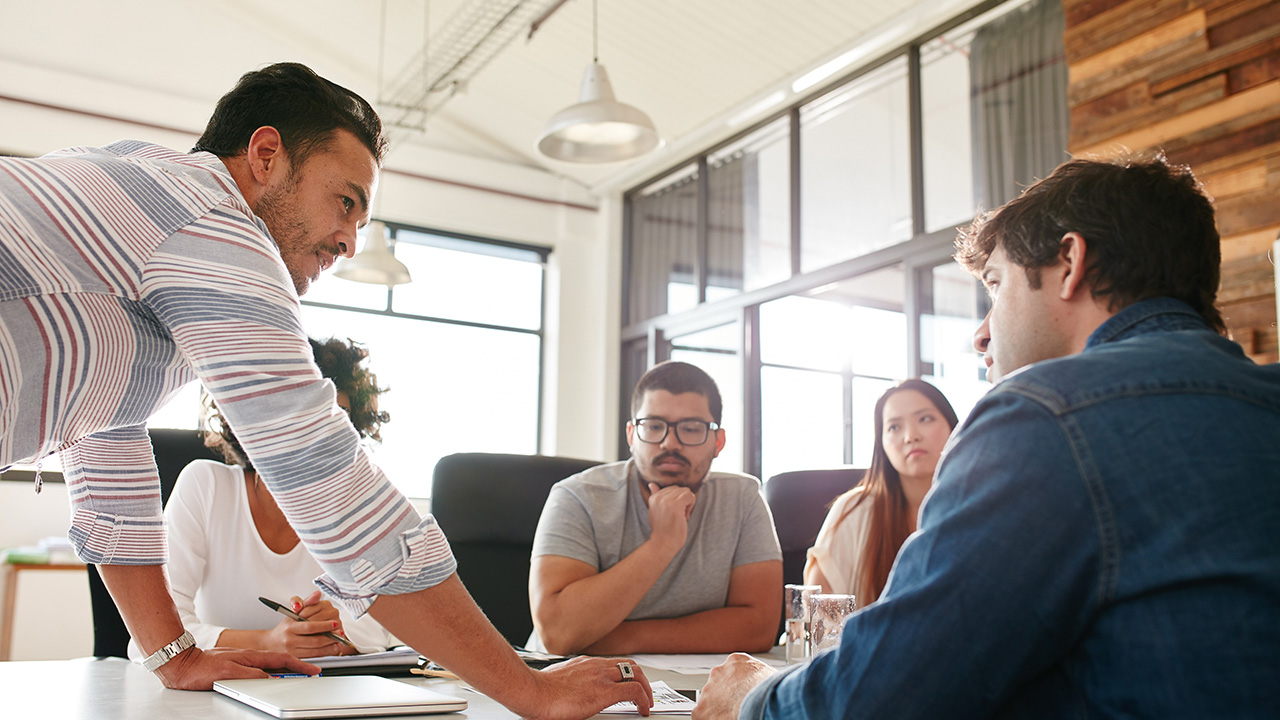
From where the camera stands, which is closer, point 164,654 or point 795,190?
point 164,654

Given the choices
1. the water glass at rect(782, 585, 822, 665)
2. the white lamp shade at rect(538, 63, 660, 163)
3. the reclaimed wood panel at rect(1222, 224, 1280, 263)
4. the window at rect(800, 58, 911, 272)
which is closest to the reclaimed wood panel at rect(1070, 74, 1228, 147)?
the reclaimed wood panel at rect(1222, 224, 1280, 263)

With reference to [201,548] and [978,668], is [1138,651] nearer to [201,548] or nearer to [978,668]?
[978,668]

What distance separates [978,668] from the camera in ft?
2.21

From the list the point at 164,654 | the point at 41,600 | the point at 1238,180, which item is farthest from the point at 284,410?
the point at 41,600

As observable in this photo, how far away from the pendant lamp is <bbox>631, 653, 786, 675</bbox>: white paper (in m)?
2.02

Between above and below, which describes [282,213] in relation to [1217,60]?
below

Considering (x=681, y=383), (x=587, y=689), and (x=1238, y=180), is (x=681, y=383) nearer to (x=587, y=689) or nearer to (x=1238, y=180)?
(x=587, y=689)

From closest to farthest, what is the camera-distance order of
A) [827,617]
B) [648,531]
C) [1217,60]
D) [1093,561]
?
[1093,561] < [827,617] < [648,531] < [1217,60]

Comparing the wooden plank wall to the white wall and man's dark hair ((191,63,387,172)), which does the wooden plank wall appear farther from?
the white wall

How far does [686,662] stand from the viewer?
1602 millimetres

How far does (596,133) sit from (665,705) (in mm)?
2666

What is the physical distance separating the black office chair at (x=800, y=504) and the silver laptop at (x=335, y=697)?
5.36ft

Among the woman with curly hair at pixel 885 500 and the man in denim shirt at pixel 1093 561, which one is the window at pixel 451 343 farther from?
the man in denim shirt at pixel 1093 561

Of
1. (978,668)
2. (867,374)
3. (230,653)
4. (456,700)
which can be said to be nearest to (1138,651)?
(978,668)
